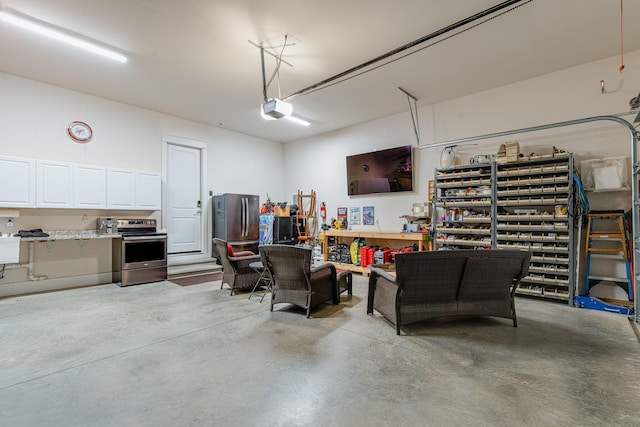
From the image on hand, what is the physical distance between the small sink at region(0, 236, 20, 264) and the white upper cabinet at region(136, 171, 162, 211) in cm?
189

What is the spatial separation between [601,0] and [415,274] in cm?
369

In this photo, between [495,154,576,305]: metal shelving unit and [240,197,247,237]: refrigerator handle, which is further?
[240,197,247,237]: refrigerator handle

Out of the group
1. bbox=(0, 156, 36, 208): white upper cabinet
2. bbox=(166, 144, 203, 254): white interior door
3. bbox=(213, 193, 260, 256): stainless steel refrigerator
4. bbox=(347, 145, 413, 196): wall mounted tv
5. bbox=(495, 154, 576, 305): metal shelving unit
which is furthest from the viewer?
bbox=(213, 193, 260, 256): stainless steel refrigerator

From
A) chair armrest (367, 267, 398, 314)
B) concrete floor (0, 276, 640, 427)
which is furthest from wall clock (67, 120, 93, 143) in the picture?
chair armrest (367, 267, 398, 314)

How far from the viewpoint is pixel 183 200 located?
284 inches

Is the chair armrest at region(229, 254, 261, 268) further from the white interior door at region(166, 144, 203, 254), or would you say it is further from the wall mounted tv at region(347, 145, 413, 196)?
the wall mounted tv at region(347, 145, 413, 196)

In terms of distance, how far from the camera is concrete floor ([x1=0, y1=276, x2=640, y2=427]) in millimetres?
1927

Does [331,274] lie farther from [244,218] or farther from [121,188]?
[121,188]

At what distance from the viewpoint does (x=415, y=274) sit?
10.2 feet

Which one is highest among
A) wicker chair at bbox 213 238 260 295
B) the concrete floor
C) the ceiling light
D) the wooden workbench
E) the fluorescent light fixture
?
the fluorescent light fixture

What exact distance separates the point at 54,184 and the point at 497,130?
803cm

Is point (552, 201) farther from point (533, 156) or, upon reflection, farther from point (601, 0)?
point (601, 0)

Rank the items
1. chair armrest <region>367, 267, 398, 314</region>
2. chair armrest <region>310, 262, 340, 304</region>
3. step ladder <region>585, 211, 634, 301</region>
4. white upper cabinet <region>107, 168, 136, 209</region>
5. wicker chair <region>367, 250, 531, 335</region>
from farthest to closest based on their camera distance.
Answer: white upper cabinet <region>107, 168, 136, 209</region>, step ladder <region>585, 211, 634, 301</region>, chair armrest <region>310, 262, 340, 304</region>, chair armrest <region>367, 267, 398, 314</region>, wicker chair <region>367, 250, 531, 335</region>

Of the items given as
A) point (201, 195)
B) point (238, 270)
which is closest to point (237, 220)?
point (201, 195)
